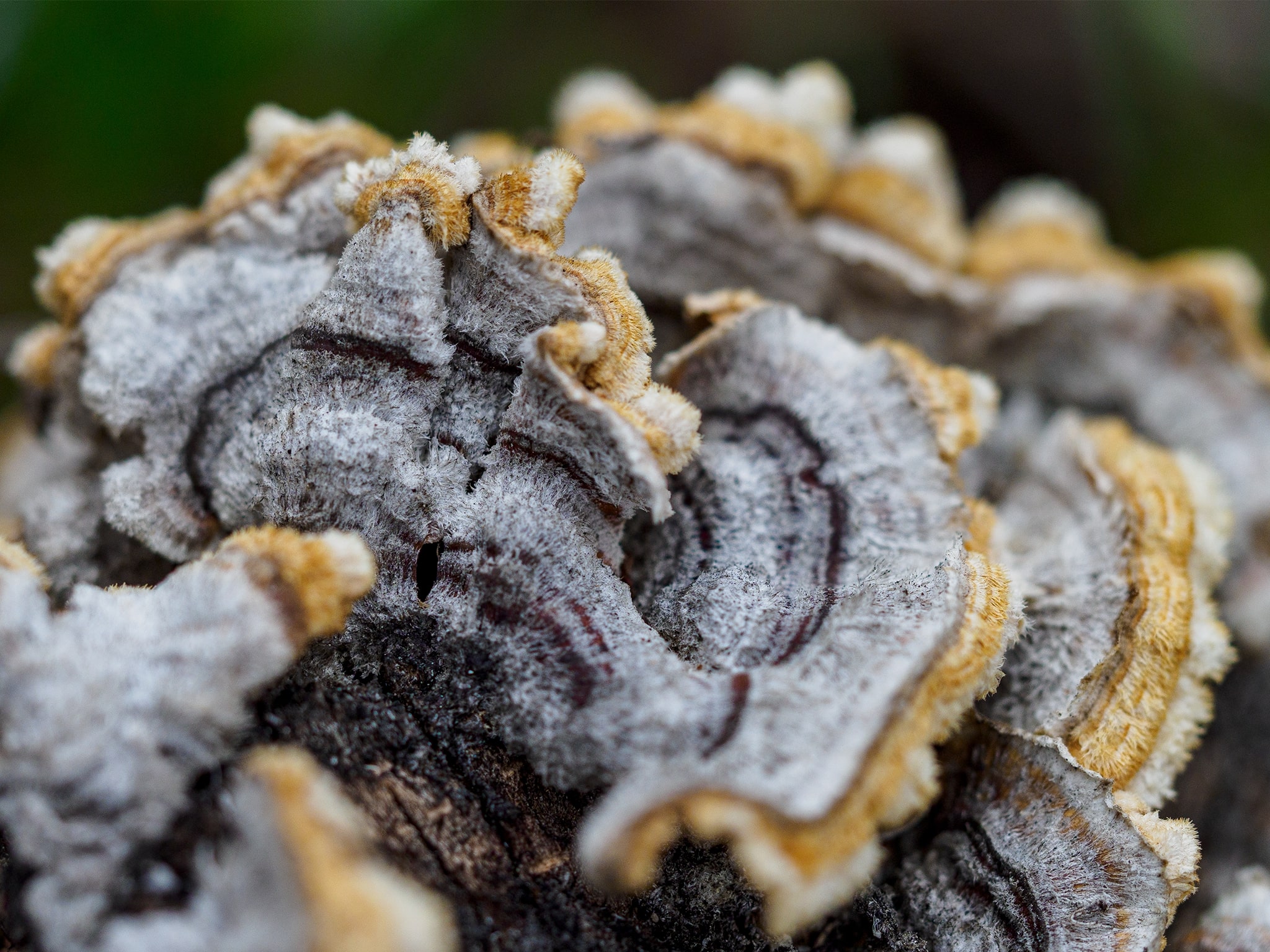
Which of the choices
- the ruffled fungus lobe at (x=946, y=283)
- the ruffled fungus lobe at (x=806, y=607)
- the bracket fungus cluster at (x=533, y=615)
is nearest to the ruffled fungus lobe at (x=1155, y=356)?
the ruffled fungus lobe at (x=946, y=283)

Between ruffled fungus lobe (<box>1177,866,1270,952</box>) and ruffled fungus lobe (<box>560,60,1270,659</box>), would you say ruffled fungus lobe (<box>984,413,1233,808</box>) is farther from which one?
ruffled fungus lobe (<box>560,60,1270,659</box>)

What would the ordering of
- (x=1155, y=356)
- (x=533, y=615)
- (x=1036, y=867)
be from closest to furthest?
(x=533, y=615), (x=1036, y=867), (x=1155, y=356)

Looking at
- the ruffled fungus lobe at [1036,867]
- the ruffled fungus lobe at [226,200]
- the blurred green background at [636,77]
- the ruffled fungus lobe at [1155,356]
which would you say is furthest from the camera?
the blurred green background at [636,77]

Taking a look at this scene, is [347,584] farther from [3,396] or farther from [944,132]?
[944,132]

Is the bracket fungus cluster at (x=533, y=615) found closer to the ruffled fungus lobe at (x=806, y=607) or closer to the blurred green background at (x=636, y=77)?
the ruffled fungus lobe at (x=806, y=607)

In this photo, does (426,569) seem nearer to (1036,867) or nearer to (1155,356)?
(1036,867)

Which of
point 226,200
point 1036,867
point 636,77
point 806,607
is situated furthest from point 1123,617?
point 636,77

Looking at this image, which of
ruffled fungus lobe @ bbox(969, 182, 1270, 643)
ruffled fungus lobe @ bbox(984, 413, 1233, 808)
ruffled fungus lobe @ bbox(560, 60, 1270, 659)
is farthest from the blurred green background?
ruffled fungus lobe @ bbox(984, 413, 1233, 808)
